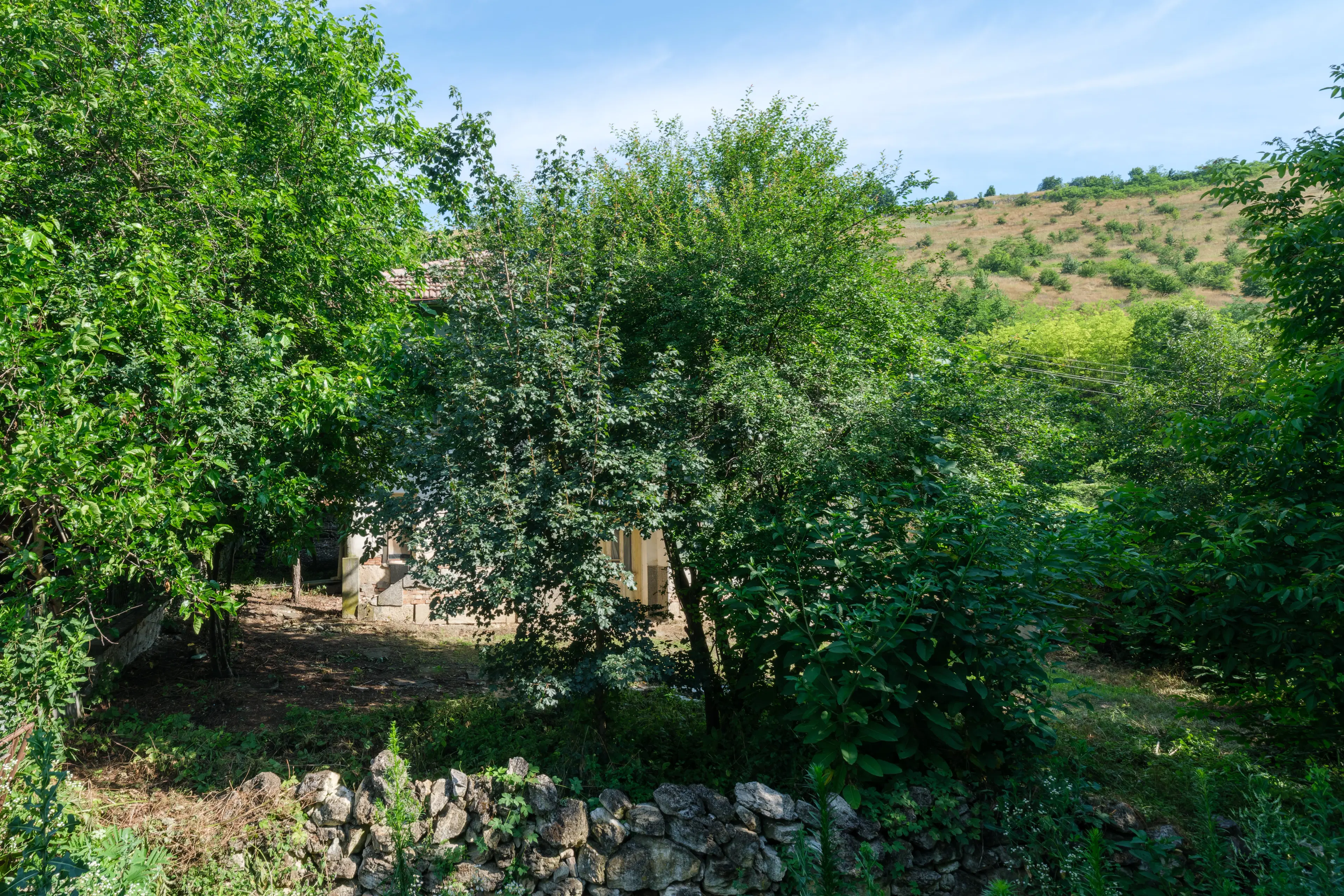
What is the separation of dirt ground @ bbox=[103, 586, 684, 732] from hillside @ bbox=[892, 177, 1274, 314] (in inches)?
1647

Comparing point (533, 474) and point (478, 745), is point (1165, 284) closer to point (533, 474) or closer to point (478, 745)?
point (533, 474)

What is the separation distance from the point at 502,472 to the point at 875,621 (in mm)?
2523

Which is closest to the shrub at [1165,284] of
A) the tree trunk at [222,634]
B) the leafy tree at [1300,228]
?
the leafy tree at [1300,228]

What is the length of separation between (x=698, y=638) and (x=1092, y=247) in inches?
2914

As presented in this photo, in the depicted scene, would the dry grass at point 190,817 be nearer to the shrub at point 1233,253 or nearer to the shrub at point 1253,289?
the shrub at point 1253,289

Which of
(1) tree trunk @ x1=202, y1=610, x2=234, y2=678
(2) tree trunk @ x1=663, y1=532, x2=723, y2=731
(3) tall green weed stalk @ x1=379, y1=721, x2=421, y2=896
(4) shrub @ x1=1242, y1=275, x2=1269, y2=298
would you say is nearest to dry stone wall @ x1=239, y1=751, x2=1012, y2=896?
(3) tall green weed stalk @ x1=379, y1=721, x2=421, y2=896

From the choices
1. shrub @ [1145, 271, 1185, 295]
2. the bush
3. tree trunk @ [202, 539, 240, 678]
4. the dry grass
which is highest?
the bush

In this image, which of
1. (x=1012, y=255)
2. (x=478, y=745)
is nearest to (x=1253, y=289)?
(x=1012, y=255)

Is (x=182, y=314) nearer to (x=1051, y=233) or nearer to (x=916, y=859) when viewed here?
(x=916, y=859)

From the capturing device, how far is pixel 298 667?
8.08 metres

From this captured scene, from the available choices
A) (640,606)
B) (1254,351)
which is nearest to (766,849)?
(640,606)

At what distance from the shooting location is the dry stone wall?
397cm

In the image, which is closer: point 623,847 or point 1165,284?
point 623,847

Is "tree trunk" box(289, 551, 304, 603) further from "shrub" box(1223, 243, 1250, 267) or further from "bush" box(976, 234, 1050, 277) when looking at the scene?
"bush" box(976, 234, 1050, 277)
